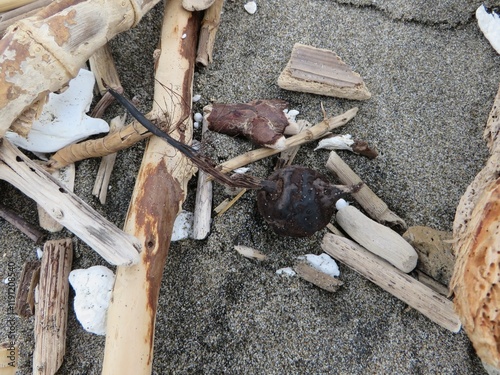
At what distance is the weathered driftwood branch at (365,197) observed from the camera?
1.68 m

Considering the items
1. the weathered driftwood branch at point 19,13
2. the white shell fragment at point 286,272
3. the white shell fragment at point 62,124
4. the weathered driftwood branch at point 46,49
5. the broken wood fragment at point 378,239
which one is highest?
the weathered driftwood branch at point 46,49

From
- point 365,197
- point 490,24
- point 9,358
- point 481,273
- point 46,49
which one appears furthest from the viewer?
point 490,24

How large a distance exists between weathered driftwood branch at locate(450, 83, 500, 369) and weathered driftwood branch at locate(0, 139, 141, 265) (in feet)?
3.00

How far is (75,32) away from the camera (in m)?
1.41

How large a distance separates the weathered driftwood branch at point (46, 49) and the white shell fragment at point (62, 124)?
25cm

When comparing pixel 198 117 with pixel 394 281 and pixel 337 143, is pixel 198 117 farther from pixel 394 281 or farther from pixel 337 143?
pixel 394 281

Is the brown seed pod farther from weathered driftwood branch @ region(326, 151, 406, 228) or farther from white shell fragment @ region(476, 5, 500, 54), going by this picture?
white shell fragment @ region(476, 5, 500, 54)

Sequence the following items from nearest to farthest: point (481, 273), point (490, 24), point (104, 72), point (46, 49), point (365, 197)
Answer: point (481, 273) < point (46, 49) < point (365, 197) < point (104, 72) < point (490, 24)

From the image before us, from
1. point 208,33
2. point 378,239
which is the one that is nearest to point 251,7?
point 208,33

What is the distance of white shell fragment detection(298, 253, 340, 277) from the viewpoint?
1633mm

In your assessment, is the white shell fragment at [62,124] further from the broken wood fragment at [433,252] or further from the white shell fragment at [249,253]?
the broken wood fragment at [433,252]

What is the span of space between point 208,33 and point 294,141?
1.92 feet

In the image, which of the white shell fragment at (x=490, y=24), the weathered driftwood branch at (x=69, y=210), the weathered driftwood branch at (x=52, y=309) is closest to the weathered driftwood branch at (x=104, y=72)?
the weathered driftwood branch at (x=69, y=210)

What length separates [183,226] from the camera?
166 centimetres
